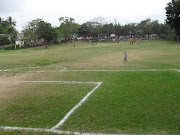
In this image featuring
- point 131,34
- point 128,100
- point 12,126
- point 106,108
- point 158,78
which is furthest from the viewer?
point 131,34

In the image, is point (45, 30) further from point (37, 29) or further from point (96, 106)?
point (96, 106)

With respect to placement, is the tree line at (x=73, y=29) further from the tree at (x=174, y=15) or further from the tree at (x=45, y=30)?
the tree at (x=174, y=15)

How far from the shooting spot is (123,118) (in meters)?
5.64

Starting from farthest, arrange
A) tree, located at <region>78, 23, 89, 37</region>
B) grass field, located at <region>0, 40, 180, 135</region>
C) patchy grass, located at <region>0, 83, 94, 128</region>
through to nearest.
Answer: tree, located at <region>78, 23, 89, 37</region> < patchy grass, located at <region>0, 83, 94, 128</region> < grass field, located at <region>0, 40, 180, 135</region>

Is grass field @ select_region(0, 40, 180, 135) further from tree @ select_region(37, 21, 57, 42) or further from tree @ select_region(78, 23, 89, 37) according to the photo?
tree @ select_region(78, 23, 89, 37)

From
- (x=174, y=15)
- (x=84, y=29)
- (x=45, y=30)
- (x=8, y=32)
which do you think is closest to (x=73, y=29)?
(x=84, y=29)

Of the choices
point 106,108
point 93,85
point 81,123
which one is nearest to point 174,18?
point 93,85

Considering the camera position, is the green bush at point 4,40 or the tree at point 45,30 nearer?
the green bush at point 4,40

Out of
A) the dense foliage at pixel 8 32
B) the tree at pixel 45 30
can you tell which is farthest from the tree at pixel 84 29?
the dense foliage at pixel 8 32

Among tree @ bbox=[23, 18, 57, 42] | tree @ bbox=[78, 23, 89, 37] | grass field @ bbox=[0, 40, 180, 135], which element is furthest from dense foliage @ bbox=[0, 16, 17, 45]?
grass field @ bbox=[0, 40, 180, 135]

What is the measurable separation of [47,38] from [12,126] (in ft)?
192

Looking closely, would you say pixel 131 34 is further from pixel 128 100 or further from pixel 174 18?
pixel 128 100

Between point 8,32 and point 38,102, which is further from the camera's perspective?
point 8,32

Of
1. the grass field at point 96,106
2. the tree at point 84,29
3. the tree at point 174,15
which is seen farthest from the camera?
the tree at point 84,29
